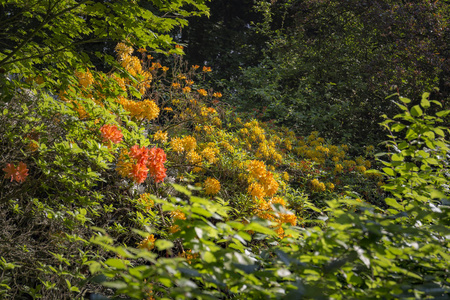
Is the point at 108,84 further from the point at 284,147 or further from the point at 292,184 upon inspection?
the point at 284,147

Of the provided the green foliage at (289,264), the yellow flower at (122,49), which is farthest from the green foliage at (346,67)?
the green foliage at (289,264)

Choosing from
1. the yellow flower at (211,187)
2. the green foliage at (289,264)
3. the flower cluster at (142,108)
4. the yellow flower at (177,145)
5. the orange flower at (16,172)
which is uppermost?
the green foliage at (289,264)

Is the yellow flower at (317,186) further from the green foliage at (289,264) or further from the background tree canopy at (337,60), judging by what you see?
the green foliage at (289,264)

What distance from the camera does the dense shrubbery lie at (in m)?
1.14

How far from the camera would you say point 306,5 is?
9945mm

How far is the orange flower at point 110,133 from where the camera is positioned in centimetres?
274

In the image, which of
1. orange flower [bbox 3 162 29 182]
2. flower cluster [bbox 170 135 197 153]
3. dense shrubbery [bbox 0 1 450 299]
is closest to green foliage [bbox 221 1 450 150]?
dense shrubbery [bbox 0 1 450 299]

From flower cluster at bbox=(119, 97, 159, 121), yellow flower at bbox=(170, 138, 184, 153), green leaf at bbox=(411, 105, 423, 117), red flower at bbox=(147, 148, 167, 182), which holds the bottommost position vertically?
yellow flower at bbox=(170, 138, 184, 153)

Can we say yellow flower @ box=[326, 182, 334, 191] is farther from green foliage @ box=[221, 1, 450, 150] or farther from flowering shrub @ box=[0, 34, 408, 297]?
green foliage @ box=[221, 1, 450, 150]

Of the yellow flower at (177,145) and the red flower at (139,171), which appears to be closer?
the red flower at (139,171)

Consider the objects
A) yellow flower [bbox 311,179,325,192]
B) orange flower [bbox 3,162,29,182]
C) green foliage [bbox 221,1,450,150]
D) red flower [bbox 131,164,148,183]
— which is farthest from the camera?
green foliage [bbox 221,1,450,150]

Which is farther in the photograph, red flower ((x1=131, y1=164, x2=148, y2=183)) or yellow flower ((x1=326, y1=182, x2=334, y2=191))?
yellow flower ((x1=326, y1=182, x2=334, y2=191))

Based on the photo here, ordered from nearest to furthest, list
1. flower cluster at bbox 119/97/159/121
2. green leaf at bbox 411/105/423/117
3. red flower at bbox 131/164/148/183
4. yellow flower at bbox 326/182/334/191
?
green leaf at bbox 411/105/423/117 < red flower at bbox 131/164/148/183 < flower cluster at bbox 119/97/159/121 < yellow flower at bbox 326/182/334/191

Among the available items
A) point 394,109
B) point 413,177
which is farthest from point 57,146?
point 394,109
